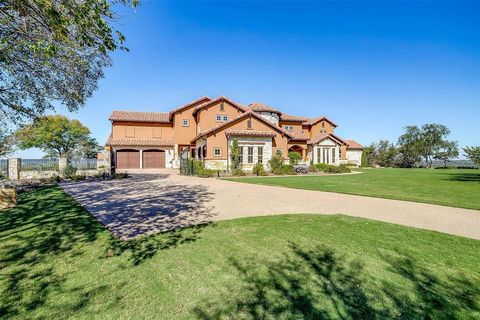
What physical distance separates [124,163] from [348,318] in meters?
35.6

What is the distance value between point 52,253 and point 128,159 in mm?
31979

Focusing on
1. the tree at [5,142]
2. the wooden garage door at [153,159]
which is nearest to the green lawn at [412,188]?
the tree at [5,142]

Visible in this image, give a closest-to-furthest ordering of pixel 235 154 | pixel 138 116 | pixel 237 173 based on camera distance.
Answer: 1. pixel 237 173
2. pixel 235 154
3. pixel 138 116

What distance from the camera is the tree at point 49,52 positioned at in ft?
13.9

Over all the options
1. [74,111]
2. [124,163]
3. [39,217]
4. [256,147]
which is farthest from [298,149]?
[39,217]

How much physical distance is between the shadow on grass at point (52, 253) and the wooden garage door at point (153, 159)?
2763 cm

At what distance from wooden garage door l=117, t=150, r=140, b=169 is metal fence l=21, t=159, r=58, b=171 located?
12.4 metres

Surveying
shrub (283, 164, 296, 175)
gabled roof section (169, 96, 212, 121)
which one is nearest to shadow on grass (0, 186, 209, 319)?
shrub (283, 164, 296, 175)

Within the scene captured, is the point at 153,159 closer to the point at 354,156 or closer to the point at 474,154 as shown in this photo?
the point at 474,154

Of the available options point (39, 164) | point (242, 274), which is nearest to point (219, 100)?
point (39, 164)

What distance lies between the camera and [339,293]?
3.32 m

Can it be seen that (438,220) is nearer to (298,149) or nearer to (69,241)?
(69,241)

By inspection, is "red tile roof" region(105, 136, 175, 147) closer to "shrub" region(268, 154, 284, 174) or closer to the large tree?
"shrub" region(268, 154, 284, 174)

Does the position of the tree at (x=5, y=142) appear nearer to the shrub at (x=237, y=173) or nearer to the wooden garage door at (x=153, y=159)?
the shrub at (x=237, y=173)
